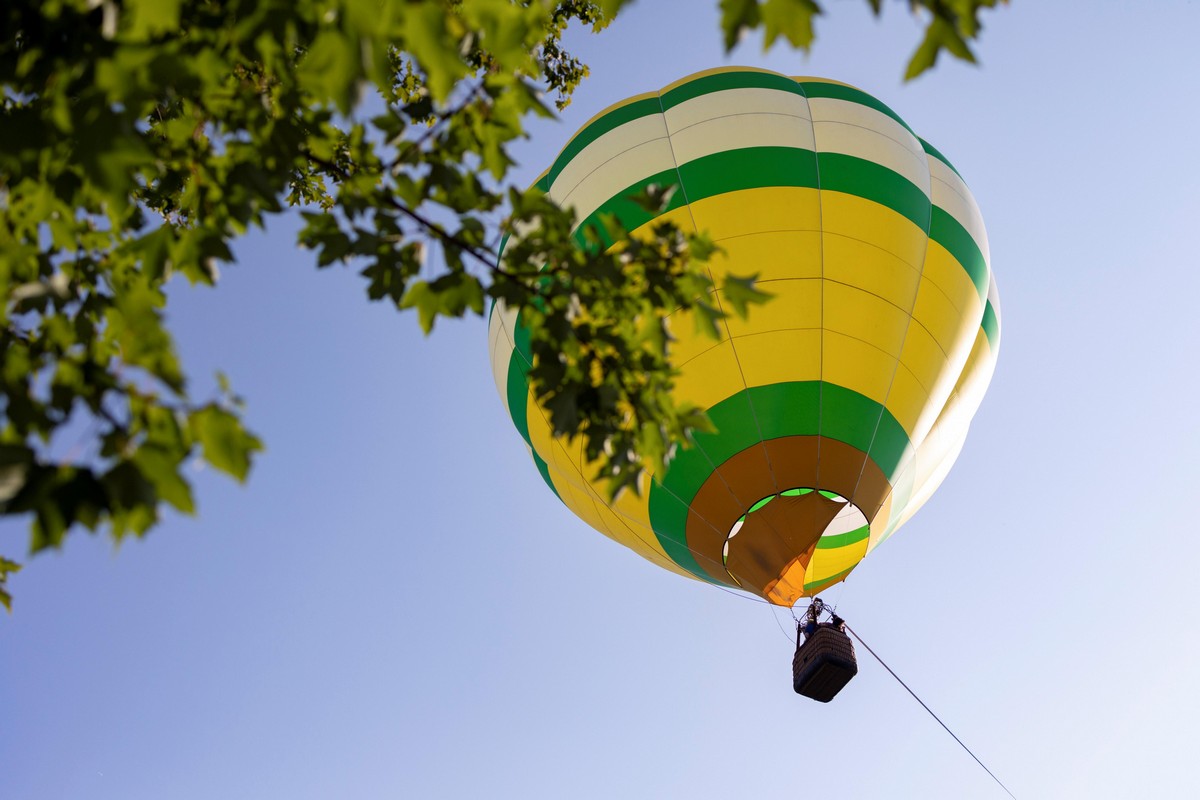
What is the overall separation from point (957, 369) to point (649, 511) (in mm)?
3071

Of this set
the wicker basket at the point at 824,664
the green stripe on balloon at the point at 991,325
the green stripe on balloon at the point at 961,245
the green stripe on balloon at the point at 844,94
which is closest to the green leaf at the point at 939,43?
the wicker basket at the point at 824,664

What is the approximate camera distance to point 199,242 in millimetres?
2465

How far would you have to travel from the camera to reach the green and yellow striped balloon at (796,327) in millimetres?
7250

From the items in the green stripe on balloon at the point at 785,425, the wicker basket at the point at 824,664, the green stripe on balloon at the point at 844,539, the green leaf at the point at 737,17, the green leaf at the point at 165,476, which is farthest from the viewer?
the green stripe on balloon at the point at 844,539

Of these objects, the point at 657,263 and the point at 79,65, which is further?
the point at 657,263

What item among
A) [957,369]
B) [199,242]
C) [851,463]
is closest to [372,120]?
[199,242]

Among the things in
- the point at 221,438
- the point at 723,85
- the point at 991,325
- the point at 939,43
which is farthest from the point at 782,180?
the point at 221,438

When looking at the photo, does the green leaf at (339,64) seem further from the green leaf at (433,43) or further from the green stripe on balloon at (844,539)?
the green stripe on balloon at (844,539)

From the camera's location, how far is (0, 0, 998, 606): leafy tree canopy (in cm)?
172

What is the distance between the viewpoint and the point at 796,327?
23.8 feet

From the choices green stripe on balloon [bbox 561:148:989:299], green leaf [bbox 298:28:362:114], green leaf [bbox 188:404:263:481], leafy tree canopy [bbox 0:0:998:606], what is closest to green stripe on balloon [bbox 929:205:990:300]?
green stripe on balloon [bbox 561:148:989:299]

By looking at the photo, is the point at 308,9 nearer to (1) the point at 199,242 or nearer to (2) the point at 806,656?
(1) the point at 199,242

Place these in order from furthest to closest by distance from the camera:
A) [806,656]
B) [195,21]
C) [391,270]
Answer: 1. [806,656]
2. [391,270]
3. [195,21]

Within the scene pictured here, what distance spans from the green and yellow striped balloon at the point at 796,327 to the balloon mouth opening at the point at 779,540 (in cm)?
1
